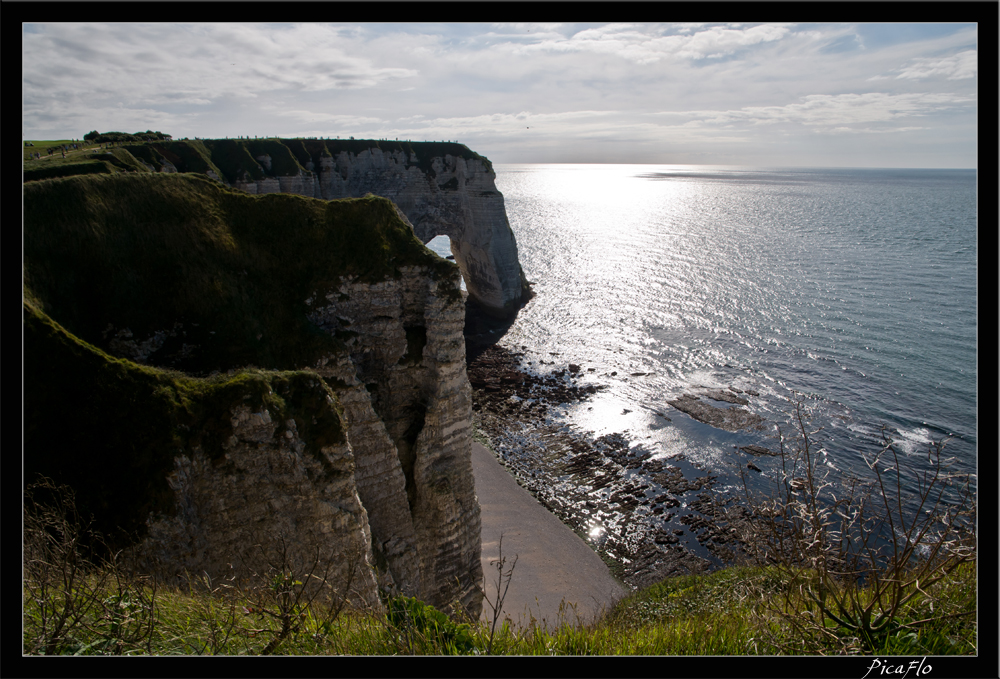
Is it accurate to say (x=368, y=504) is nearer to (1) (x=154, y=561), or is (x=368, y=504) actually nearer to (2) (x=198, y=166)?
(1) (x=154, y=561)

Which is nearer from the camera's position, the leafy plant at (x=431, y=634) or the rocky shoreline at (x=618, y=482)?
the leafy plant at (x=431, y=634)

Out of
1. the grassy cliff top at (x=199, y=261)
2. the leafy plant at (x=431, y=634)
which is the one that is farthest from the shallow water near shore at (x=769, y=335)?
the grassy cliff top at (x=199, y=261)

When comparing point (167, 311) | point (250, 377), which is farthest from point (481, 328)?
point (250, 377)

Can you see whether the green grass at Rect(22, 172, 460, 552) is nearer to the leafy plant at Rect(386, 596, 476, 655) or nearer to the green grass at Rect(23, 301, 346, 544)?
the green grass at Rect(23, 301, 346, 544)

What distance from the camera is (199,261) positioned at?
14766 millimetres

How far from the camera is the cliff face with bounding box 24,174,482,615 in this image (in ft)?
31.4

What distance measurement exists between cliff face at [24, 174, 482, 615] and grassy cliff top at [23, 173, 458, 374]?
5cm

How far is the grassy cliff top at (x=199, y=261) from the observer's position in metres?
13.3

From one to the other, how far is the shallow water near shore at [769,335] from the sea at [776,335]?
0.17m

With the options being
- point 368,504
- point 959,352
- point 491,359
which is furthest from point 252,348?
point 959,352

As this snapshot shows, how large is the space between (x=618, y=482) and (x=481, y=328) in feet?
98.5

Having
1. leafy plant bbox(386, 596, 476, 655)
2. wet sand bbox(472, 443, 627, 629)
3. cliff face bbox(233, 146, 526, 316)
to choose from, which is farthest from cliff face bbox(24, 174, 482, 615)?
cliff face bbox(233, 146, 526, 316)
